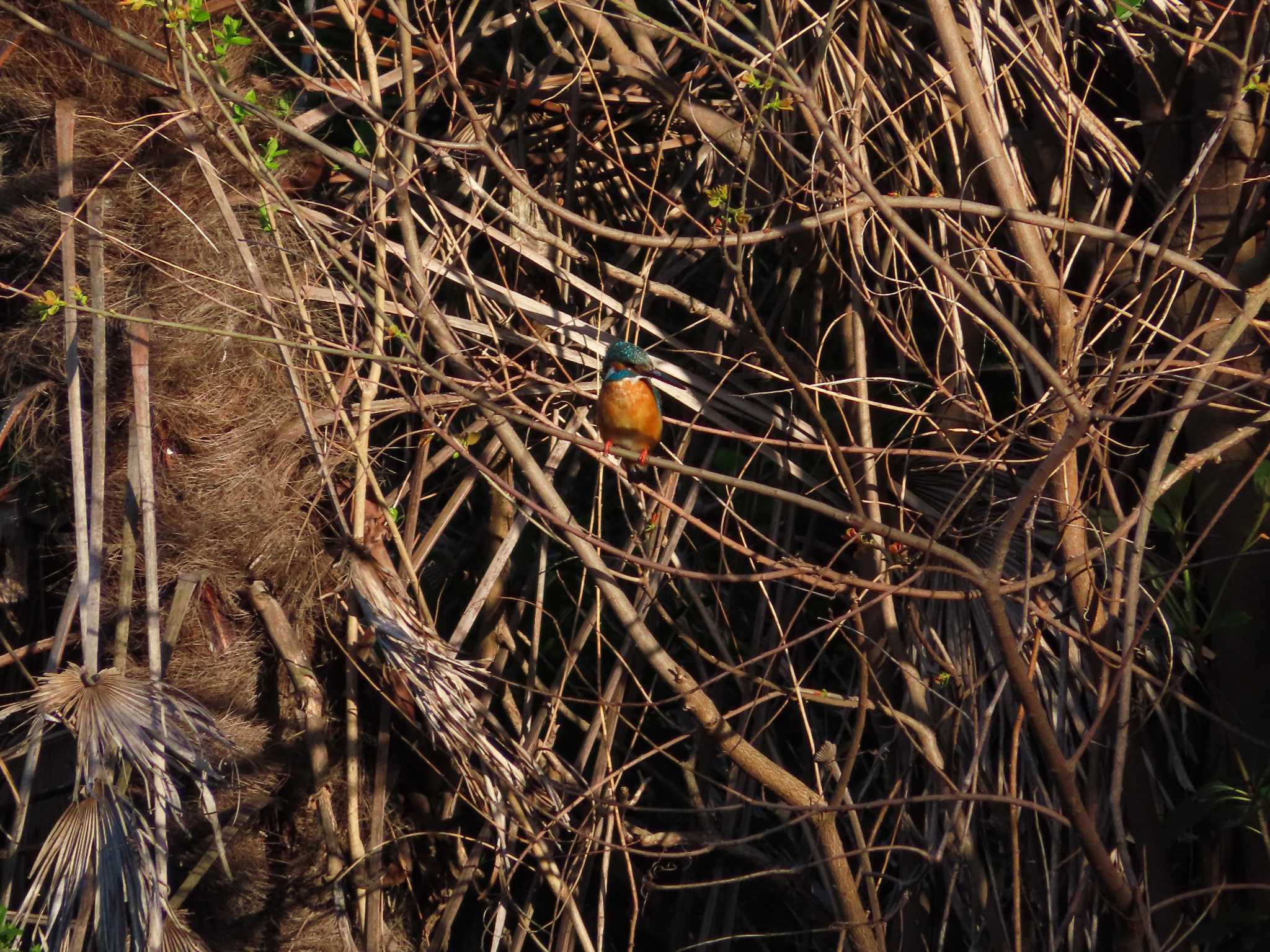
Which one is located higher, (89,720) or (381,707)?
(89,720)

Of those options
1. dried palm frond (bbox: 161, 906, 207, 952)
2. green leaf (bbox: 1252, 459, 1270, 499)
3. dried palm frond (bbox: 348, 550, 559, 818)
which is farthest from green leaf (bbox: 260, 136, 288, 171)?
green leaf (bbox: 1252, 459, 1270, 499)

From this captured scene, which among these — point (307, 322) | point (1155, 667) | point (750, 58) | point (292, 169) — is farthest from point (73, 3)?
point (1155, 667)

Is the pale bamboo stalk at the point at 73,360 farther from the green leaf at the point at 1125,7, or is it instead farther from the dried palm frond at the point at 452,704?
the green leaf at the point at 1125,7

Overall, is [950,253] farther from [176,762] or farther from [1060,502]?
[176,762]

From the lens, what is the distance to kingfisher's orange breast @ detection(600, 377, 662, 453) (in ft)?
10.9

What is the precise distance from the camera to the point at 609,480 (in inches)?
154

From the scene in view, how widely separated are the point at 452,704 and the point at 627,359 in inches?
41.9

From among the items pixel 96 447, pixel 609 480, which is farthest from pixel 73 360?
pixel 609 480

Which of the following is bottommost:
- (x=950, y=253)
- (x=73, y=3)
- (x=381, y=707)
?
(x=381, y=707)

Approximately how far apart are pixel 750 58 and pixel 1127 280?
134 cm

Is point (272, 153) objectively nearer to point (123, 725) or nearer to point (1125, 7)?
point (123, 725)

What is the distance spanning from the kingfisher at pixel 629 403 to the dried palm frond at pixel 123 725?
4.22 ft

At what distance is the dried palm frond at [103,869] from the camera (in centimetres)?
272

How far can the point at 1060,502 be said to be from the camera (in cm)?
283
